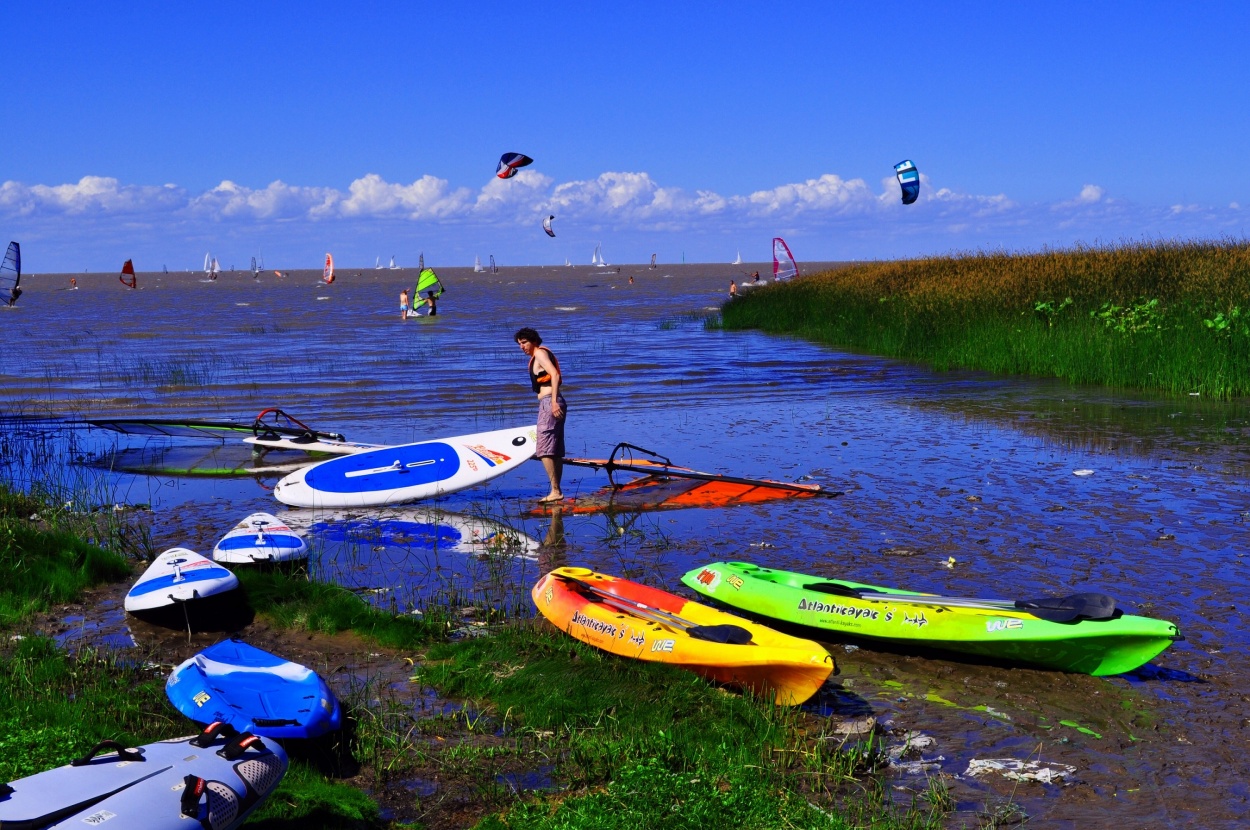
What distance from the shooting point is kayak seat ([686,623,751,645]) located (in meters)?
5.54

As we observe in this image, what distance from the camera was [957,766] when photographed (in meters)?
4.79

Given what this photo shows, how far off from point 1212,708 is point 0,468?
11.8 m

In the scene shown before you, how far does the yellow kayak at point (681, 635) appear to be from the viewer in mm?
Result: 5301

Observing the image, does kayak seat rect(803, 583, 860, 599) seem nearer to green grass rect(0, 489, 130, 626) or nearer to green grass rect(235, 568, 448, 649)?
green grass rect(235, 568, 448, 649)

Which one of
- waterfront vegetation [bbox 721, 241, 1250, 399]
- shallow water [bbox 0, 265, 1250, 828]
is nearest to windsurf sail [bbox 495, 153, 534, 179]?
shallow water [bbox 0, 265, 1250, 828]

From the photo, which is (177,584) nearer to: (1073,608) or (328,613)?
(328,613)

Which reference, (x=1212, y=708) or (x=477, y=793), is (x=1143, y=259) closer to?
(x=1212, y=708)

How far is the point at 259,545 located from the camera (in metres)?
7.73

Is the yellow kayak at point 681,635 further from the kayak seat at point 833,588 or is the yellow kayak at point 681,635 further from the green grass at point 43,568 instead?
the green grass at point 43,568

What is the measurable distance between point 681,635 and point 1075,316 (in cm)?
1693

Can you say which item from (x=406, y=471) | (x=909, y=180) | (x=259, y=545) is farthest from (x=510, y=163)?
(x=259, y=545)

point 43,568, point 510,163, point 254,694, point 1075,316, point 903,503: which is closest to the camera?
point 254,694

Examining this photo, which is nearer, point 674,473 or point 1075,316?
point 674,473

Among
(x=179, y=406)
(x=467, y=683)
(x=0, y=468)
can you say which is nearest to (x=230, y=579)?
(x=467, y=683)
